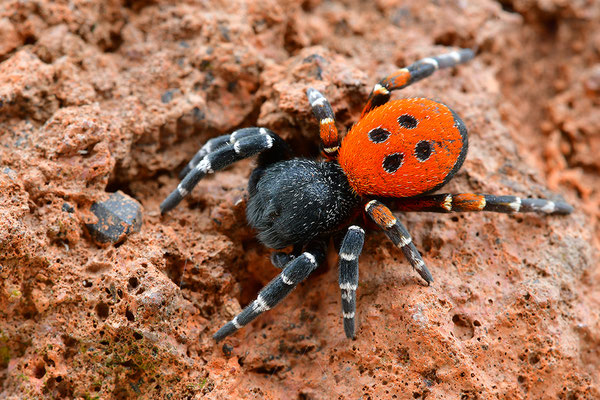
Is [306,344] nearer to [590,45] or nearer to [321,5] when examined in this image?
[321,5]

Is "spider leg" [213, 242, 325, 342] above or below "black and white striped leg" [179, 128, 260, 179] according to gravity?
below

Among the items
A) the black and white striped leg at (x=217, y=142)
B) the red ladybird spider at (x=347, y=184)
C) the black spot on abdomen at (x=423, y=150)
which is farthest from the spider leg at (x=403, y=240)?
the black and white striped leg at (x=217, y=142)

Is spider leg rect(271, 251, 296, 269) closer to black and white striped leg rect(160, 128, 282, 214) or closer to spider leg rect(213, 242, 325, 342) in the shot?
spider leg rect(213, 242, 325, 342)

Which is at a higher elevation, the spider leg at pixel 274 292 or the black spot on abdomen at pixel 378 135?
the black spot on abdomen at pixel 378 135

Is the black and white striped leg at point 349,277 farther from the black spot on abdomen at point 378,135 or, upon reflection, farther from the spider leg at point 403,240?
the black spot on abdomen at point 378,135

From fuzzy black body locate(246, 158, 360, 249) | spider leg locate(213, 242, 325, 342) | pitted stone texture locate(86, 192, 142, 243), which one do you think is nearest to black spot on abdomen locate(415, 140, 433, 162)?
fuzzy black body locate(246, 158, 360, 249)

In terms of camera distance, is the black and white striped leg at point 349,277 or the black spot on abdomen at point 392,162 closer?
the black and white striped leg at point 349,277

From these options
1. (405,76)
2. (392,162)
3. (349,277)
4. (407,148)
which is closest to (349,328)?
(349,277)

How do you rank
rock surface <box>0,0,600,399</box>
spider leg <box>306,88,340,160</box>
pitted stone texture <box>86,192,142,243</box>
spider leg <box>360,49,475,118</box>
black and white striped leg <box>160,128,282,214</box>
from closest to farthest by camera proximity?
1. rock surface <box>0,0,600,399</box>
2. pitted stone texture <box>86,192,142,243</box>
3. black and white striped leg <box>160,128,282,214</box>
4. spider leg <box>306,88,340,160</box>
5. spider leg <box>360,49,475,118</box>
